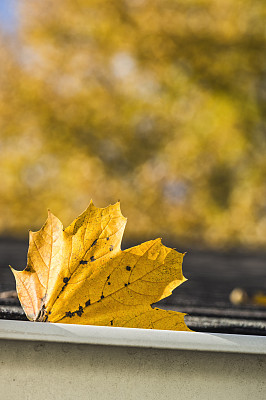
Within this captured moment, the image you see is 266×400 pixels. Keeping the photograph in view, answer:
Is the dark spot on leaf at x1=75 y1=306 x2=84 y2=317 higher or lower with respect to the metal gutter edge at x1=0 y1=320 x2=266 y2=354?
higher

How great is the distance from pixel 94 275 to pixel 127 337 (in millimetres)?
92

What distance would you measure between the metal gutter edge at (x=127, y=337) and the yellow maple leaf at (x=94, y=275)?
0.22 ft

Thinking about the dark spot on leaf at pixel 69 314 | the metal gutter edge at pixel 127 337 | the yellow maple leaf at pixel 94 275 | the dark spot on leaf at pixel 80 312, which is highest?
the yellow maple leaf at pixel 94 275

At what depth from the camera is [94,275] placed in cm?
38

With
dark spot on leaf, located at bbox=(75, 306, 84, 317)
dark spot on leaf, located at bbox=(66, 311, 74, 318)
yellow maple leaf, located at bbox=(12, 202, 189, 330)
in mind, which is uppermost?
yellow maple leaf, located at bbox=(12, 202, 189, 330)

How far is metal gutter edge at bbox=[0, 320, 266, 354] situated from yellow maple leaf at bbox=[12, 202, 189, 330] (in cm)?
7

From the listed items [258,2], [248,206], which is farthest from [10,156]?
[258,2]

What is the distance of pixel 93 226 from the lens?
0.39 m

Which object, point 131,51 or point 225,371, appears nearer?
point 225,371

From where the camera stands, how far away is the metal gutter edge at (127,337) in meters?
0.30

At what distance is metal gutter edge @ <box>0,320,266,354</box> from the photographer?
0.30 meters

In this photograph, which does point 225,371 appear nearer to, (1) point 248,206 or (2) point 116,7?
(1) point 248,206

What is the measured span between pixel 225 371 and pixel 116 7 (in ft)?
15.0

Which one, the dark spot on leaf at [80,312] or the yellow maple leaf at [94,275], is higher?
the yellow maple leaf at [94,275]
